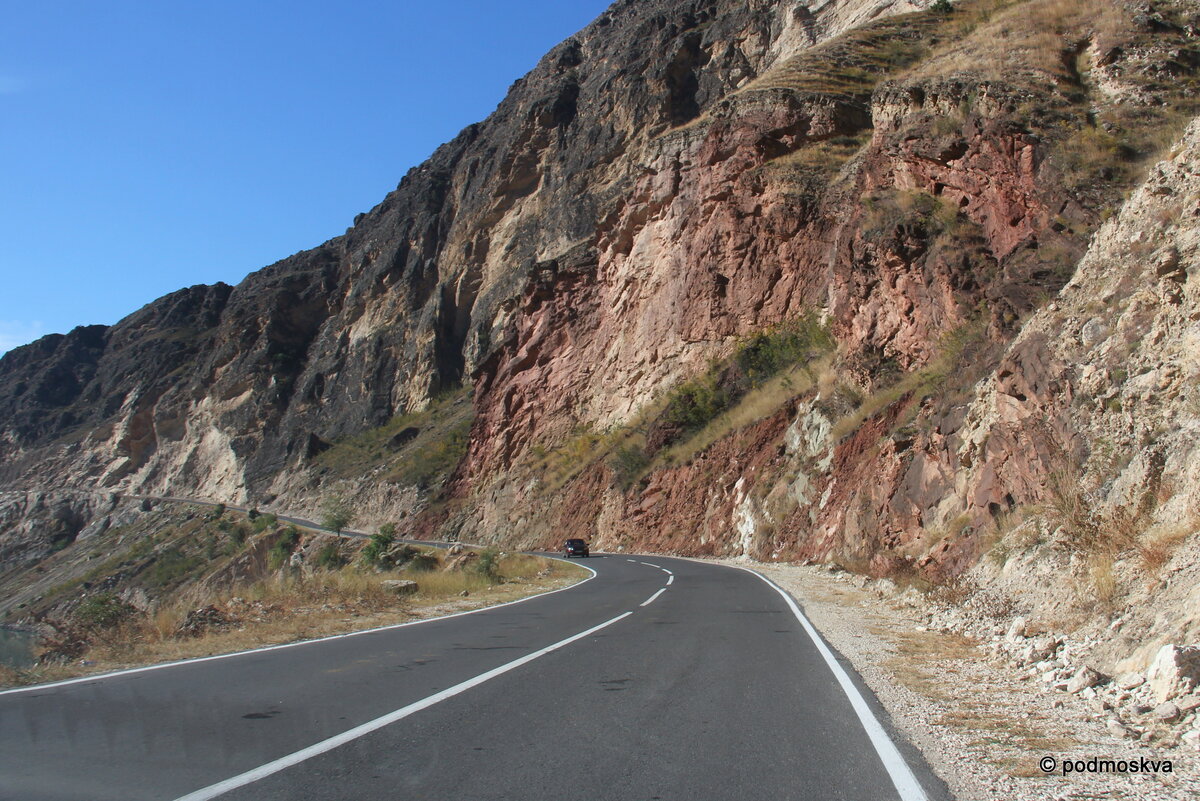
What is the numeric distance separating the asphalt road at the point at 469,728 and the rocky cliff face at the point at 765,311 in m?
4.92

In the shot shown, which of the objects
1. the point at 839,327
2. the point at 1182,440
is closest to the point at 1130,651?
the point at 1182,440

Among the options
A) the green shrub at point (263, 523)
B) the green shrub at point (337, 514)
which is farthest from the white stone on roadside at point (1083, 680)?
the green shrub at point (263, 523)

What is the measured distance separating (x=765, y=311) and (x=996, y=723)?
3689 cm

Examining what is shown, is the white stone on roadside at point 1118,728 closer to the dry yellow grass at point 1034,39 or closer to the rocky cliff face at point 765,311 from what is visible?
the rocky cliff face at point 765,311

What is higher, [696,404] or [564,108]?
[564,108]

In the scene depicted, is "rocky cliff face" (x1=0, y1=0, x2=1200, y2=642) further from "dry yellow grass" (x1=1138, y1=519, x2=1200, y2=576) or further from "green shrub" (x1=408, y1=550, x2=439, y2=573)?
"green shrub" (x1=408, y1=550, x2=439, y2=573)

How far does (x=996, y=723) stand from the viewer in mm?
5703

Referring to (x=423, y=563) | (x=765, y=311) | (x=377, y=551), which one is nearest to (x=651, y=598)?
(x=423, y=563)

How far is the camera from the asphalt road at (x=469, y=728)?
4.44m

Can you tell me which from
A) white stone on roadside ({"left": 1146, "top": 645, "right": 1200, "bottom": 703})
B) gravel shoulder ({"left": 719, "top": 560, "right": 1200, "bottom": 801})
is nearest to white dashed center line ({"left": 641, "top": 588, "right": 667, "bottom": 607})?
gravel shoulder ({"left": 719, "top": 560, "right": 1200, "bottom": 801})

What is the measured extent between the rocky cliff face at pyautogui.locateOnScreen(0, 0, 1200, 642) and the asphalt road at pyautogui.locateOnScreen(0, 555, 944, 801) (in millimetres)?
4918

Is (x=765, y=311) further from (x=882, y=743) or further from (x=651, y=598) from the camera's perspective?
(x=882, y=743)

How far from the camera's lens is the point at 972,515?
50.9ft

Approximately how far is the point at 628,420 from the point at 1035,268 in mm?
27909
